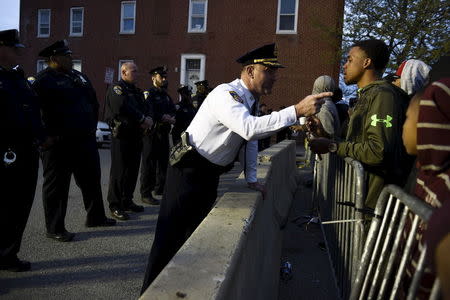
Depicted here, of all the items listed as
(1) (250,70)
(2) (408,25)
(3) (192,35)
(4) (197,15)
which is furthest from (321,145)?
(4) (197,15)

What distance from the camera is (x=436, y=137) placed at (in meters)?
1.39

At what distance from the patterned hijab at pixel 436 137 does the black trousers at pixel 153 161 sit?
5515 mm

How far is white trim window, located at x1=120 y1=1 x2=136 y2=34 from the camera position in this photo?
79.4ft

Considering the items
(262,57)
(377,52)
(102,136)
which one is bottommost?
(102,136)

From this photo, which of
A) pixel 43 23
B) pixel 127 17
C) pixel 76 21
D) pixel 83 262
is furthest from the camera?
pixel 43 23

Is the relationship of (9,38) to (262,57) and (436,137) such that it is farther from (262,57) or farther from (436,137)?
(436,137)

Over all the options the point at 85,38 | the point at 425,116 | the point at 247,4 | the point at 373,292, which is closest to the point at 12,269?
the point at 373,292

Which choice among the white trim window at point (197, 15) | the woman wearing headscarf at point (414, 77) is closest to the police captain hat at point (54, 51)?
the woman wearing headscarf at point (414, 77)

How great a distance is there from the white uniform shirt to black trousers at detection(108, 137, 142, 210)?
289cm

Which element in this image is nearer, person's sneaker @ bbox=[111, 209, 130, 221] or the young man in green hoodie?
the young man in green hoodie

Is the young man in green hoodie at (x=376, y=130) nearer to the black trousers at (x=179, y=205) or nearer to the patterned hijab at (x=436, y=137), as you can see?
the black trousers at (x=179, y=205)

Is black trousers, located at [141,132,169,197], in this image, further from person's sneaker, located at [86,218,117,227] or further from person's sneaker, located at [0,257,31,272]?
person's sneaker, located at [0,257,31,272]

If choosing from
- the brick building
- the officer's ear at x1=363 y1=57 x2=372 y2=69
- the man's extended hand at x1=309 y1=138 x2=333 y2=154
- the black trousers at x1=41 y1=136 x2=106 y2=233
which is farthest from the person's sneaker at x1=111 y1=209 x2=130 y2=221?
the brick building

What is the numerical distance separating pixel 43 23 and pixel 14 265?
27.1m
